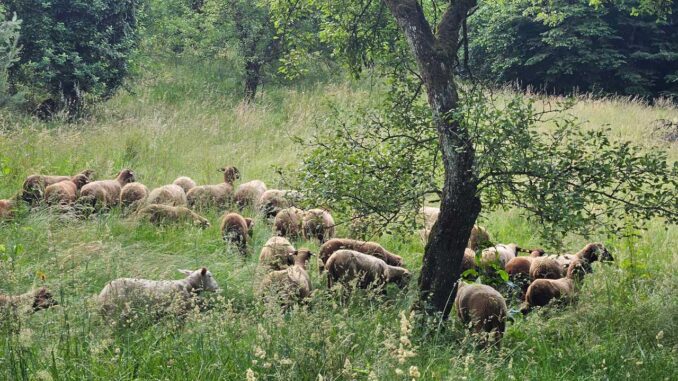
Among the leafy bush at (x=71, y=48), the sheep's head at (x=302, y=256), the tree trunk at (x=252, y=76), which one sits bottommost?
the sheep's head at (x=302, y=256)

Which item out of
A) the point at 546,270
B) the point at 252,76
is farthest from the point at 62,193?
the point at 252,76

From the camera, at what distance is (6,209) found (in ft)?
28.3

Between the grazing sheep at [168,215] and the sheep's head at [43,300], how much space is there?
3.19 m

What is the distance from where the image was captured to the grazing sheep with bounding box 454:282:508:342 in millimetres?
6129

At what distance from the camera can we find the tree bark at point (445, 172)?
19.9ft

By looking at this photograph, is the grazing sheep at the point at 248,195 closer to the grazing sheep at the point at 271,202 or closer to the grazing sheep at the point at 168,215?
the grazing sheep at the point at 271,202

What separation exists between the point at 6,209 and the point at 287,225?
3.36m

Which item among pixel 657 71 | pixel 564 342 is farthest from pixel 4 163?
pixel 657 71

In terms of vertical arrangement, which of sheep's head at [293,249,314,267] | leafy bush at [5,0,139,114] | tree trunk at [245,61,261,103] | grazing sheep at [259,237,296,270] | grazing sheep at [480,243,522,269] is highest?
leafy bush at [5,0,139,114]

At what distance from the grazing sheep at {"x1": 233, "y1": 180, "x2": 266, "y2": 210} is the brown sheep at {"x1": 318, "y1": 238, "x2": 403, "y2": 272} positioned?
2633mm

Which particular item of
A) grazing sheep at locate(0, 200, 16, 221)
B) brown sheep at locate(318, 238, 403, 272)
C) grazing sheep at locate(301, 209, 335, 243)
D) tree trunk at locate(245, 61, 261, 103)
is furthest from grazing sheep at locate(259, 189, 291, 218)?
tree trunk at locate(245, 61, 261, 103)

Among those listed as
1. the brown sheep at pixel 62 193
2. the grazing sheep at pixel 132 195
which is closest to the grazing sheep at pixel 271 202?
the grazing sheep at pixel 132 195

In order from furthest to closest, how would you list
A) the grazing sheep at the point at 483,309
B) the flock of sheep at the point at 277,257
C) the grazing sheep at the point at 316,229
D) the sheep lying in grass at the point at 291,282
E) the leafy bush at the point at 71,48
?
the leafy bush at the point at 71,48 → the grazing sheep at the point at 316,229 → the grazing sheep at the point at 483,309 → the sheep lying in grass at the point at 291,282 → the flock of sheep at the point at 277,257

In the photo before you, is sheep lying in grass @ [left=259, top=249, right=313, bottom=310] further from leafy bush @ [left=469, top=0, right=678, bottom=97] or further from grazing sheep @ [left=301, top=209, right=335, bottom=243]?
leafy bush @ [left=469, top=0, right=678, bottom=97]
